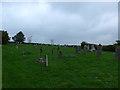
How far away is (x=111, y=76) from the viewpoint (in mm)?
12891

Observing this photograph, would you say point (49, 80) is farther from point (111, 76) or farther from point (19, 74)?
point (111, 76)

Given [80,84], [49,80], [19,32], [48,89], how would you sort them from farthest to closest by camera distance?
[19,32] < [49,80] < [80,84] < [48,89]

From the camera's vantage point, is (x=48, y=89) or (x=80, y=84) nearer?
(x=48, y=89)

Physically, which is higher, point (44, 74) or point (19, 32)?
point (19, 32)

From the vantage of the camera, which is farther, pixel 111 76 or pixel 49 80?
pixel 111 76

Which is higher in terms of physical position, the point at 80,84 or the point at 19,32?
the point at 19,32

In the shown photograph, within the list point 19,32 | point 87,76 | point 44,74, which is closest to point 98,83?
point 87,76

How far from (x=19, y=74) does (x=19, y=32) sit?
205 ft

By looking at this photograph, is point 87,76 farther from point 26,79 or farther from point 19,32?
point 19,32

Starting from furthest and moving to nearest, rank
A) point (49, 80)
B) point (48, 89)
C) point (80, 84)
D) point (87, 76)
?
point (87, 76) → point (49, 80) → point (80, 84) → point (48, 89)

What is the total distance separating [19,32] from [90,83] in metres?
65.6

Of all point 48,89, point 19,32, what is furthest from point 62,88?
point 19,32

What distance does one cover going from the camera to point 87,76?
12.8 metres

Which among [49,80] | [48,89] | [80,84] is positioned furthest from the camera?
[49,80]
